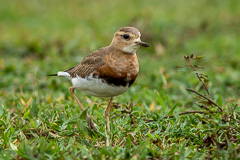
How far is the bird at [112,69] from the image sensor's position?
4.39 meters

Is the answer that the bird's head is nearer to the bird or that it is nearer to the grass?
the bird

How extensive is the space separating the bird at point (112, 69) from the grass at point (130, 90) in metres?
0.37

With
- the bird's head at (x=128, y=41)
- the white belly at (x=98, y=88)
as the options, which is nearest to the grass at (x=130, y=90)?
the white belly at (x=98, y=88)

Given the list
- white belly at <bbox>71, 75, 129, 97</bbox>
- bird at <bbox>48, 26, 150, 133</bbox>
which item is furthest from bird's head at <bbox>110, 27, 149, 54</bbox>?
white belly at <bbox>71, 75, 129, 97</bbox>

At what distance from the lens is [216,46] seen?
9.07m

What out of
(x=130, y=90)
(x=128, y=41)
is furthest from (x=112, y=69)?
(x=130, y=90)

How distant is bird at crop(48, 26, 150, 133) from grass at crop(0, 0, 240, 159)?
0.37m

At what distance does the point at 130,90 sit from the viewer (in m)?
6.63

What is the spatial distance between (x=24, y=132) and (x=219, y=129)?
2041 millimetres

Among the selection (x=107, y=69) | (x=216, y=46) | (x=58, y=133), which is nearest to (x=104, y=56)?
(x=107, y=69)

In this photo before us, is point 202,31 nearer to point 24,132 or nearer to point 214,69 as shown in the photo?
point 214,69

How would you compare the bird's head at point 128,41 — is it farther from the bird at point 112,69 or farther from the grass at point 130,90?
the grass at point 130,90

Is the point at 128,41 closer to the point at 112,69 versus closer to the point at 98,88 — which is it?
the point at 112,69

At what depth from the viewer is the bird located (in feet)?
14.4
